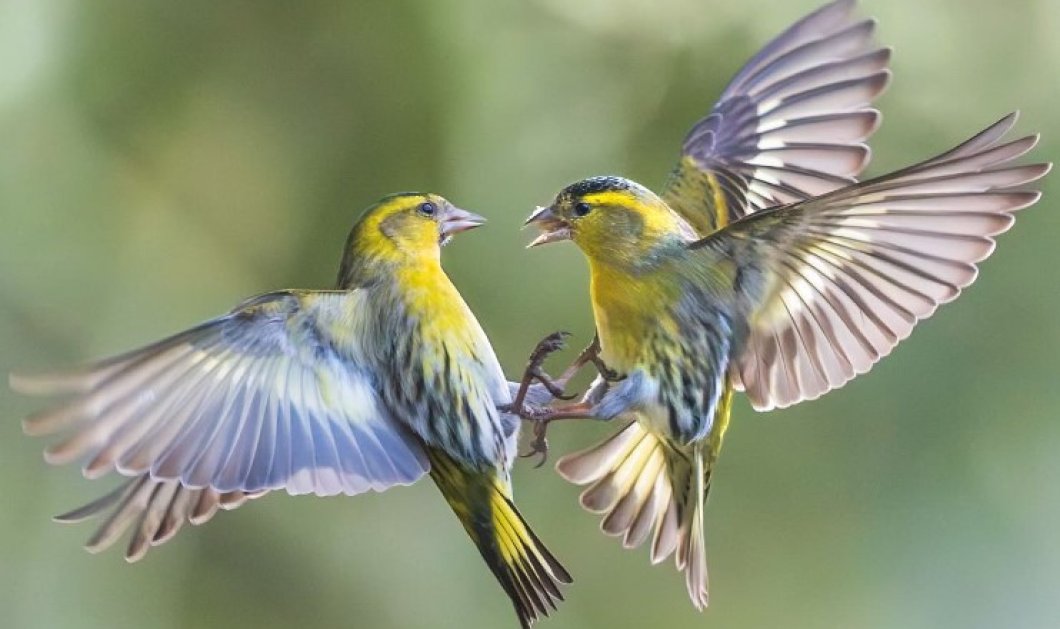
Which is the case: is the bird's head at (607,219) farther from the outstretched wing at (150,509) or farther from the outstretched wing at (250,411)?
the outstretched wing at (150,509)

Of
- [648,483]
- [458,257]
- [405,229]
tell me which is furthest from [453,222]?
[458,257]

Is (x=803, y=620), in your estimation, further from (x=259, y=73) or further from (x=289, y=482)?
(x=289, y=482)

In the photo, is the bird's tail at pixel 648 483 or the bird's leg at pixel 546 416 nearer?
the bird's leg at pixel 546 416

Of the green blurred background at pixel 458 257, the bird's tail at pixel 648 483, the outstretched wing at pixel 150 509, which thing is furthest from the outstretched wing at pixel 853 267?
the green blurred background at pixel 458 257

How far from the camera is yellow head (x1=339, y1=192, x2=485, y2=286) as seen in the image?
110 centimetres

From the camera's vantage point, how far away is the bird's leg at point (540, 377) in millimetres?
978

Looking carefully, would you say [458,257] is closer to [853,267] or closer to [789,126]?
[789,126]

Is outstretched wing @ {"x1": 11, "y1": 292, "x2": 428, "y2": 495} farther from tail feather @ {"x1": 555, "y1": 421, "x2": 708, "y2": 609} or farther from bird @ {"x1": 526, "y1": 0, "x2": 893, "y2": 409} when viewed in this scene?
bird @ {"x1": 526, "y1": 0, "x2": 893, "y2": 409}

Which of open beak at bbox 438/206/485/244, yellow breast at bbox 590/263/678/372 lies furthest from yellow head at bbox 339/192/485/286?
yellow breast at bbox 590/263/678/372

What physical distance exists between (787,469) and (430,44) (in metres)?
1.01

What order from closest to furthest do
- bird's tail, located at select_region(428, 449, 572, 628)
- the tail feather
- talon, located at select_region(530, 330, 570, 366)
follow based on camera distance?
talon, located at select_region(530, 330, 570, 366) < bird's tail, located at select_region(428, 449, 572, 628) < the tail feather

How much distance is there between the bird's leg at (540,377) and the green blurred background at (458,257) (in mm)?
1288

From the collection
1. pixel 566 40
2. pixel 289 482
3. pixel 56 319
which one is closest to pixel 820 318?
pixel 289 482

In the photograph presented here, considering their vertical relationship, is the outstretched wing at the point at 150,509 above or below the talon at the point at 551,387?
above
